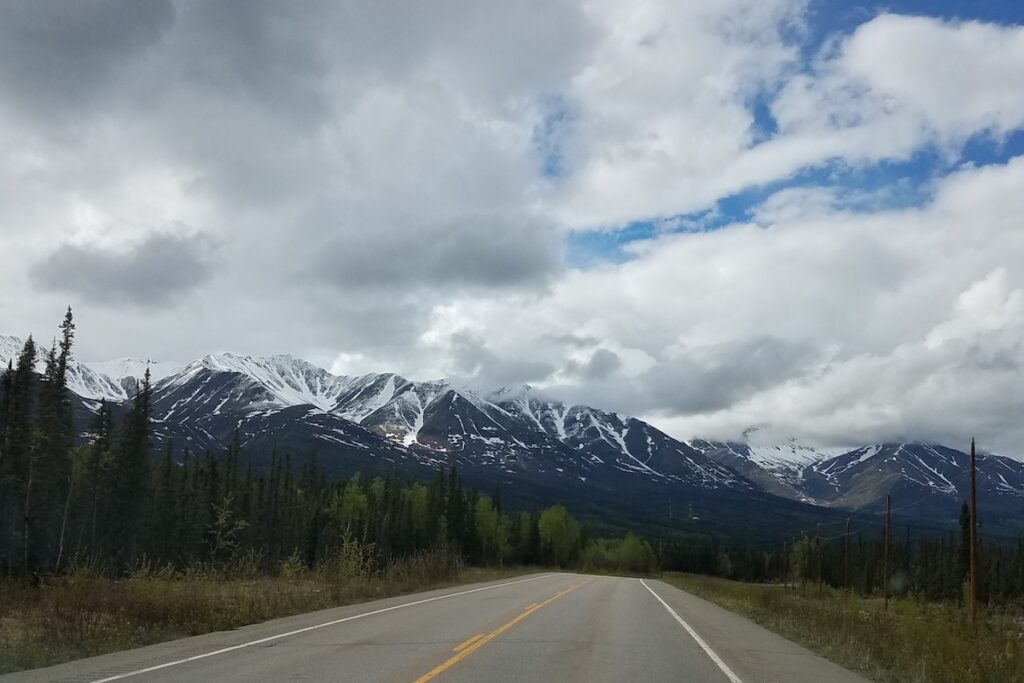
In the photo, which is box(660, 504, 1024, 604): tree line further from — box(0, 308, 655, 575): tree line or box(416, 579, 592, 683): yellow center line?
box(416, 579, 592, 683): yellow center line

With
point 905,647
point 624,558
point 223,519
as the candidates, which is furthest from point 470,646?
point 624,558

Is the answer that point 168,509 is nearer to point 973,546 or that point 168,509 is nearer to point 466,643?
point 973,546

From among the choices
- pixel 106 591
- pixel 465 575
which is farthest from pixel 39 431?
pixel 106 591

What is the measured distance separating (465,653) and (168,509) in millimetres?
70110

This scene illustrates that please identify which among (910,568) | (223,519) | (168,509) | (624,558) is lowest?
(624,558)

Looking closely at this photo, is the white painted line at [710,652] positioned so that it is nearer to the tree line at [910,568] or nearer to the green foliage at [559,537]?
the tree line at [910,568]

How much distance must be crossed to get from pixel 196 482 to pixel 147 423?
18.3 meters

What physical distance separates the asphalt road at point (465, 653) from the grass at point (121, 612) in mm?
755

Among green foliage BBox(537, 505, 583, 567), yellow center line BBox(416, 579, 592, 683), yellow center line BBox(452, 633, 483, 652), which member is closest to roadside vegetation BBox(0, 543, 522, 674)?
yellow center line BBox(452, 633, 483, 652)

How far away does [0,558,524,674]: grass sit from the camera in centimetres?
1442

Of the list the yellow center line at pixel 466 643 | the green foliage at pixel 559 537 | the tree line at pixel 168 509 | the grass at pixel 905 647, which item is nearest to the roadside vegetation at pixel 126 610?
the tree line at pixel 168 509

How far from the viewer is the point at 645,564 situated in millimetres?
152875

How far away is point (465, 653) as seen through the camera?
1395cm

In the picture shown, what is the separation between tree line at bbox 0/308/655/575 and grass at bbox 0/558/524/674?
300 centimetres
